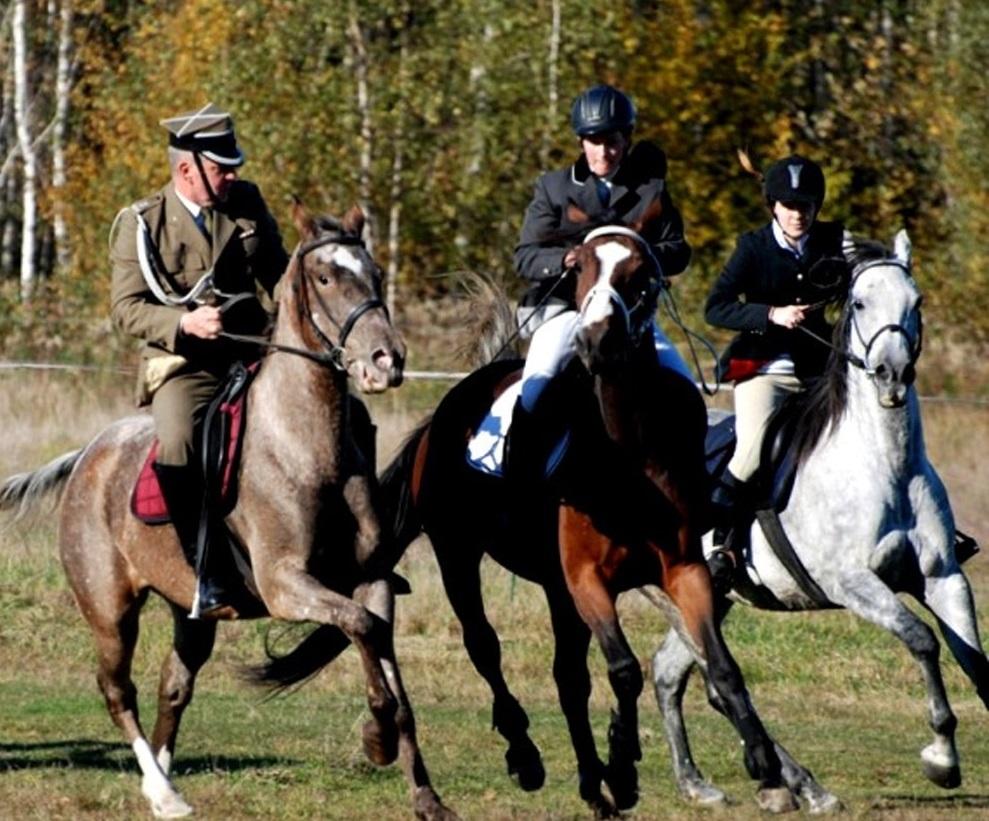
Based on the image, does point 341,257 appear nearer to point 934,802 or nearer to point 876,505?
point 876,505

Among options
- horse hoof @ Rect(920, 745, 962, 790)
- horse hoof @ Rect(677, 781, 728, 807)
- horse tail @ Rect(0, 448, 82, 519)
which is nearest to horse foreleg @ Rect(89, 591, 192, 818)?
horse tail @ Rect(0, 448, 82, 519)

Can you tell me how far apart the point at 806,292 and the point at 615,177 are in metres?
1.48

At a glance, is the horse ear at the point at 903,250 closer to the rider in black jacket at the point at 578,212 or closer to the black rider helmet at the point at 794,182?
the black rider helmet at the point at 794,182

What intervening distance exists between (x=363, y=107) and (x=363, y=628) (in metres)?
22.1

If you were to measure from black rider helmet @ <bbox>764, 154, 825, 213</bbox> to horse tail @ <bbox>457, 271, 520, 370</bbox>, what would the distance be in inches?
69.1

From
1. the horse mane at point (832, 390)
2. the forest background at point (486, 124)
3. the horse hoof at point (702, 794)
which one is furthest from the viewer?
the forest background at point (486, 124)

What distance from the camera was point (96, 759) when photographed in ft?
38.3

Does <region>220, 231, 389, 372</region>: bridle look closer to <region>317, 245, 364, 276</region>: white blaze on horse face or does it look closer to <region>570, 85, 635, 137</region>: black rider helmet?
<region>317, 245, 364, 276</region>: white blaze on horse face

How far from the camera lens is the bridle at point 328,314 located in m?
8.73

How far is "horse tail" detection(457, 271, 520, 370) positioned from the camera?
485 inches

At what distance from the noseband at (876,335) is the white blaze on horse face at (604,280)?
1643 mm

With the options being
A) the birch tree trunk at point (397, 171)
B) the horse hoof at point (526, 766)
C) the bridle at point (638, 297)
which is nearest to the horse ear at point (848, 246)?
the bridle at point (638, 297)

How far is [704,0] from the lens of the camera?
104 feet

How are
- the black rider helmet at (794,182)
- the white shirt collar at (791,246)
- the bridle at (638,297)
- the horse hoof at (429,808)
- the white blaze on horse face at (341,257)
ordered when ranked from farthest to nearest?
the white shirt collar at (791,246) < the black rider helmet at (794,182) < the bridle at (638,297) < the white blaze on horse face at (341,257) < the horse hoof at (429,808)
